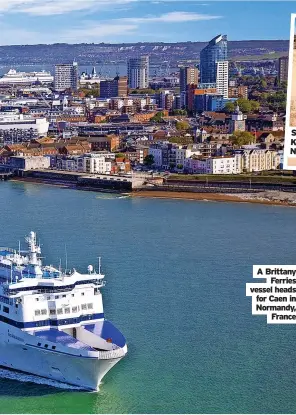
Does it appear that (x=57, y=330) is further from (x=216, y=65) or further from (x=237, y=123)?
(x=216, y=65)

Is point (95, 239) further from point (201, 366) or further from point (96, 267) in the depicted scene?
point (201, 366)

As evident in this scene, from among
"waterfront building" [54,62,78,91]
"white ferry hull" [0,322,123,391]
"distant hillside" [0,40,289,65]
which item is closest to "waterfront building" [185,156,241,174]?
"white ferry hull" [0,322,123,391]

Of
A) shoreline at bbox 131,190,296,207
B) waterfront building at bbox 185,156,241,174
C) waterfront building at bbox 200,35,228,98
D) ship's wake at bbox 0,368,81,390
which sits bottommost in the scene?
shoreline at bbox 131,190,296,207

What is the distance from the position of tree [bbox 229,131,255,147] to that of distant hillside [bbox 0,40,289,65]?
33.4 meters

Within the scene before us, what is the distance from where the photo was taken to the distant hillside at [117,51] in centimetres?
5034

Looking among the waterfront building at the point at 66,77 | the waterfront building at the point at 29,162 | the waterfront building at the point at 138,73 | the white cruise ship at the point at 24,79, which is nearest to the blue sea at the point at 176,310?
the waterfront building at the point at 29,162

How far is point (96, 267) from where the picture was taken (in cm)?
635

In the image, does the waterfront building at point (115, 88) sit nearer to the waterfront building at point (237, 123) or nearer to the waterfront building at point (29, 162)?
the waterfront building at point (237, 123)

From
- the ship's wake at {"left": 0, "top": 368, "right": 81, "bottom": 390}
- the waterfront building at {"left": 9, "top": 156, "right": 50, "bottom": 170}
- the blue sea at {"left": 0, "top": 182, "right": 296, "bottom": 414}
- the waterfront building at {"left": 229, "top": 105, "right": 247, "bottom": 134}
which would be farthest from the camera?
the waterfront building at {"left": 229, "top": 105, "right": 247, "bottom": 134}

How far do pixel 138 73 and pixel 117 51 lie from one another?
2886 cm

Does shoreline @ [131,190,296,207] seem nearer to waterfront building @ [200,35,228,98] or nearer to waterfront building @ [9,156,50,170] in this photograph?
waterfront building @ [9,156,50,170]

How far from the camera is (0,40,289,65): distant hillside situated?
50.3 metres

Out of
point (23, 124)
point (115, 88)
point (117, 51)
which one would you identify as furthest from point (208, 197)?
point (117, 51)

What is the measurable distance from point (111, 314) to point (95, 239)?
2370 millimetres
